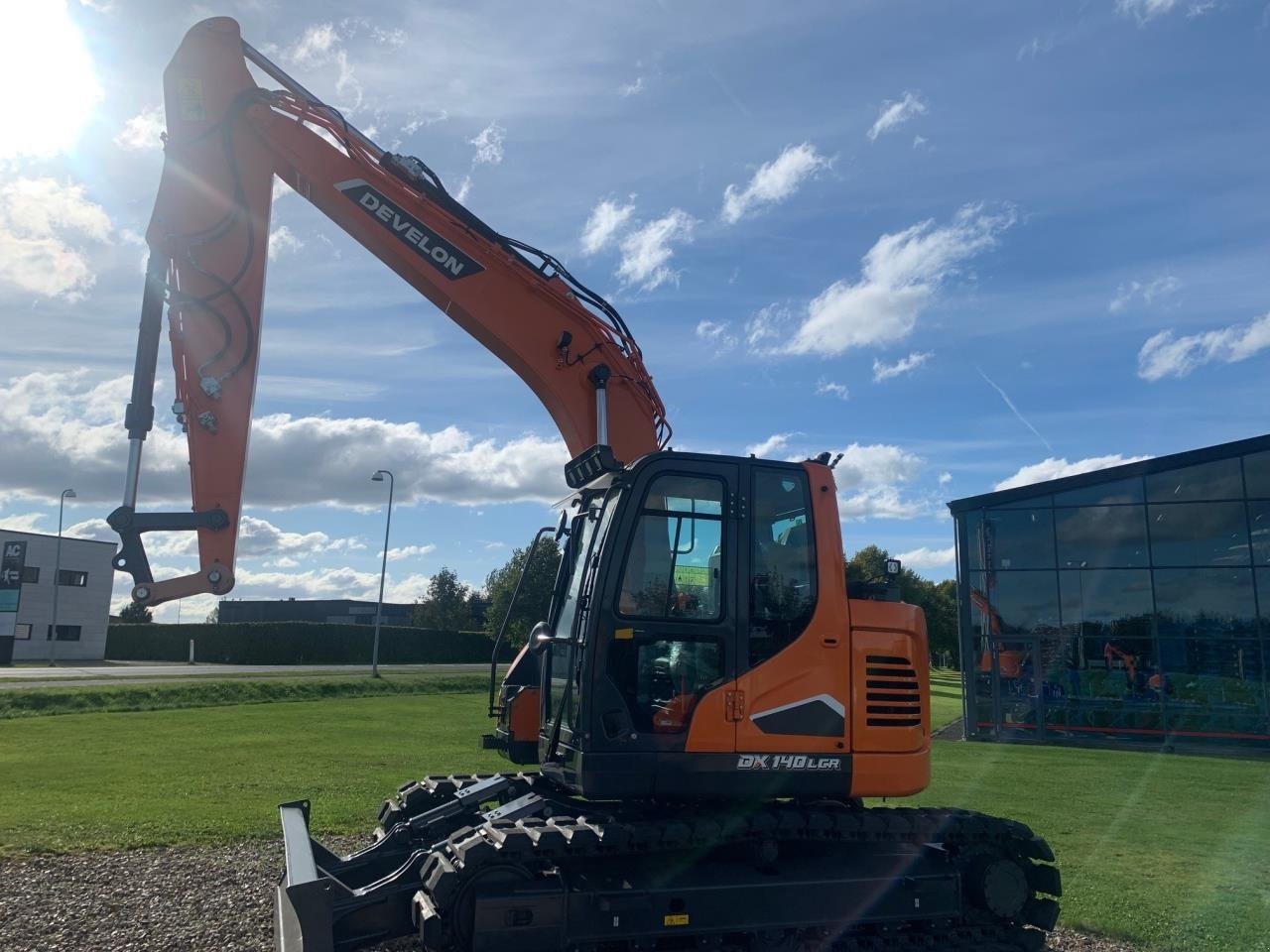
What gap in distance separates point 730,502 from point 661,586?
2.45 feet

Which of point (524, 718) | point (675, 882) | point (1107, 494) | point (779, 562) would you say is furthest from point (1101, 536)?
point (675, 882)

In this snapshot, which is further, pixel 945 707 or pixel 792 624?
pixel 945 707

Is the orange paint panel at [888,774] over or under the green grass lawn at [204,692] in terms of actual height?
over

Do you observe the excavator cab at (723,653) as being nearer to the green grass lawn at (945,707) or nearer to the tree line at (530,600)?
the tree line at (530,600)

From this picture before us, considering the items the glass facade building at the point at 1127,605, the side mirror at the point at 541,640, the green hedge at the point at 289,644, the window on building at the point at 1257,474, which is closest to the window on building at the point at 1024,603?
the glass facade building at the point at 1127,605

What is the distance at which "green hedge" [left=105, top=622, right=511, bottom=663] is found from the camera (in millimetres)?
58062

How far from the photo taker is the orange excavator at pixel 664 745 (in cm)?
607

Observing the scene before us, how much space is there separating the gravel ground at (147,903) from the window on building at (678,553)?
3.27 m

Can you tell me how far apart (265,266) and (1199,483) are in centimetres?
2425

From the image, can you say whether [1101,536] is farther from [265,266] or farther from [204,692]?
[204,692]

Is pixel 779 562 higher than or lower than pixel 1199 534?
lower

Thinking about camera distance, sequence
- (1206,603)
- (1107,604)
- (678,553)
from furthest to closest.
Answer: (1107,604)
(1206,603)
(678,553)

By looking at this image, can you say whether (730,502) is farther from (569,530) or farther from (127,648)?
(127,648)

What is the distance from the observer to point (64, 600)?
61.0 metres
